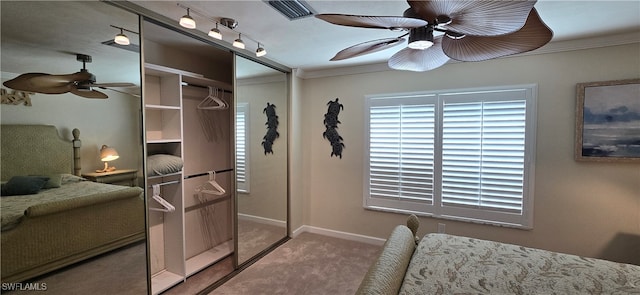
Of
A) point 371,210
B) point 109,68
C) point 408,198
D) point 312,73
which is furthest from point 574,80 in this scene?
point 109,68

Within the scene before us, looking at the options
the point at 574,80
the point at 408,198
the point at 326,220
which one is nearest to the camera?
the point at 574,80

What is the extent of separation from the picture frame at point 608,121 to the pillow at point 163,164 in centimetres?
369

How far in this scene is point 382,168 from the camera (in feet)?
11.5

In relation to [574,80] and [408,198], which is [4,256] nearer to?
[408,198]

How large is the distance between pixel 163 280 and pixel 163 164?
44.9 inches

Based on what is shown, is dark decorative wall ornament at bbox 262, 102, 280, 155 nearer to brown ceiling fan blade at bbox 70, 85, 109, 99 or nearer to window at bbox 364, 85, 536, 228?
window at bbox 364, 85, 536, 228

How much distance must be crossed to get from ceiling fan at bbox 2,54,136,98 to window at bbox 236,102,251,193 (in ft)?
4.12

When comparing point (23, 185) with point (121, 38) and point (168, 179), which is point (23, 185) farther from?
point (168, 179)

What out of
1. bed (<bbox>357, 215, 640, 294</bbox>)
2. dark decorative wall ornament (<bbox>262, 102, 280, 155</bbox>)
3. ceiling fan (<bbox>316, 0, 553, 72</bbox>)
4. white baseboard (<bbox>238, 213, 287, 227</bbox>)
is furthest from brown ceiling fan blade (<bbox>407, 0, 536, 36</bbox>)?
white baseboard (<bbox>238, 213, 287, 227</bbox>)

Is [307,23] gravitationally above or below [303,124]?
above

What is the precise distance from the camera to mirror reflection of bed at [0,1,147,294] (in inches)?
56.8

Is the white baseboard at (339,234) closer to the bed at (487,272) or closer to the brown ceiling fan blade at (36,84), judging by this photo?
the bed at (487,272)

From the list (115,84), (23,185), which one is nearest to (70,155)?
(23,185)

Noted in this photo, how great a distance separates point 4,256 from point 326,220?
3.06 m
